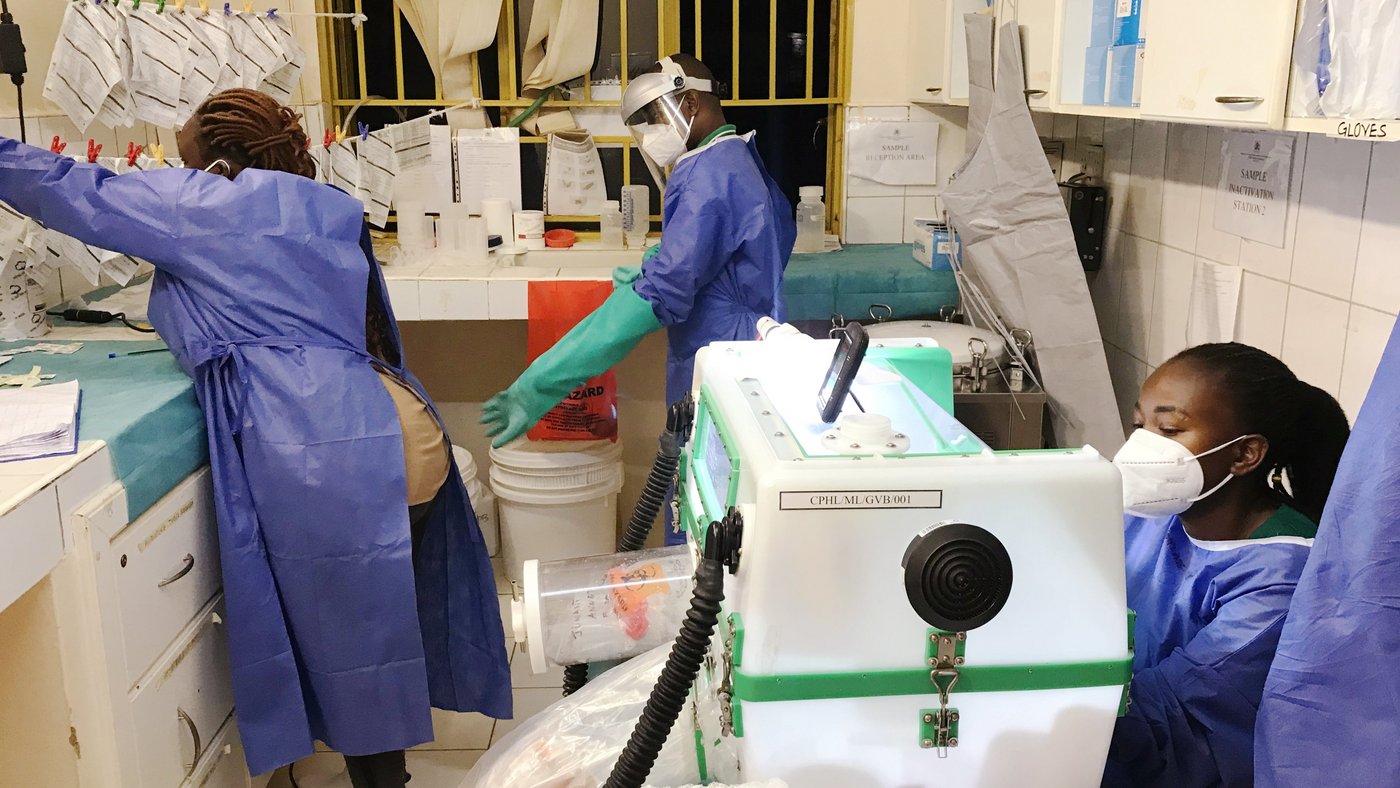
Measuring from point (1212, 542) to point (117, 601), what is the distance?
1484 mm

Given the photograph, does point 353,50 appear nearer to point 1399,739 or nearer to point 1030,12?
point 1030,12

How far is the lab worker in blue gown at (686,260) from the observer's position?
8.61 ft

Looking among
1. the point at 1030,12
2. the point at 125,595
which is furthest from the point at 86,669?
the point at 1030,12

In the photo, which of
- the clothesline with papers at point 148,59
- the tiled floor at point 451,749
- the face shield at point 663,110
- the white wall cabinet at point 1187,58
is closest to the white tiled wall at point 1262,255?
the white wall cabinet at point 1187,58

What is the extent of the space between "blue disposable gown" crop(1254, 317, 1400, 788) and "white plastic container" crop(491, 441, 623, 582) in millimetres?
2424

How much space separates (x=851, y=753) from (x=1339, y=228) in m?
1.50

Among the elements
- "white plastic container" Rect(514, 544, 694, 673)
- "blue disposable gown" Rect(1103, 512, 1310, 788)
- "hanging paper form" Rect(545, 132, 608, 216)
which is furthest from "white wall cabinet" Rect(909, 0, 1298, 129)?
"hanging paper form" Rect(545, 132, 608, 216)

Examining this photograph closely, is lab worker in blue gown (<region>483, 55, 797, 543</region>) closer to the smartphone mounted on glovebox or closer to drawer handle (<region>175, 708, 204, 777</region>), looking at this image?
drawer handle (<region>175, 708, 204, 777</region>)

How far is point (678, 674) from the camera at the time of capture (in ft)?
3.07

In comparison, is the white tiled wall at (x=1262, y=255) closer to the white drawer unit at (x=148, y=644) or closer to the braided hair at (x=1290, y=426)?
the braided hair at (x=1290, y=426)

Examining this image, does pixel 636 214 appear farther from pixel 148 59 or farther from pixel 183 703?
pixel 183 703

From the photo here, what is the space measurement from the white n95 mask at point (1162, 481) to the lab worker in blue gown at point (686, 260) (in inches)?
53.8

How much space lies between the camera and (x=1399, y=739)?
2.69 ft

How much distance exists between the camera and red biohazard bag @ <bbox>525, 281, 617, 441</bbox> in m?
3.05
